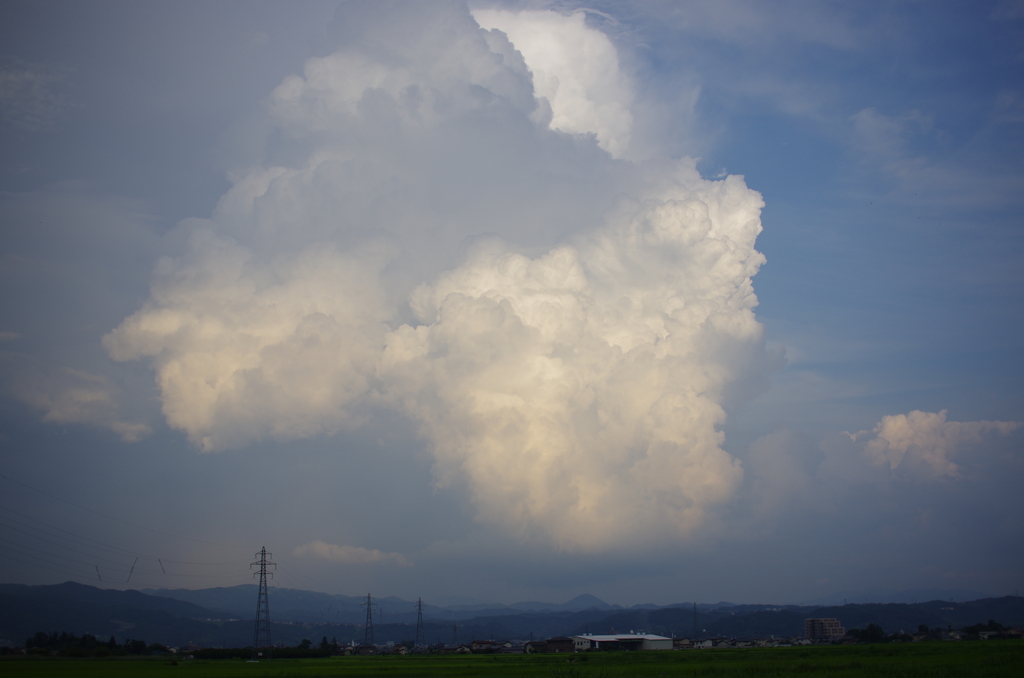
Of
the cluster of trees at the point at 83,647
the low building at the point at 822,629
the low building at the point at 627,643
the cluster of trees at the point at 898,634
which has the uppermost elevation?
the cluster of trees at the point at 83,647

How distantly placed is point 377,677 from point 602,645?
267 feet

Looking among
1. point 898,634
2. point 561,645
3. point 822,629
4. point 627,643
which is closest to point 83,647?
point 561,645

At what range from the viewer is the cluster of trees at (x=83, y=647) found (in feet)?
280

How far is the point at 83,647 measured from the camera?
94312 millimetres

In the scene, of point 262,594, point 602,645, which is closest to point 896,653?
point 602,645

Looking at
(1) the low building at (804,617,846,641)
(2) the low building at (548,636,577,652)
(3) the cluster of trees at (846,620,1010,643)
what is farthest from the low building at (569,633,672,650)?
(1) the low building at (804,617,846,641)

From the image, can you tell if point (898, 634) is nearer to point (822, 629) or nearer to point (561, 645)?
point (822, 629)

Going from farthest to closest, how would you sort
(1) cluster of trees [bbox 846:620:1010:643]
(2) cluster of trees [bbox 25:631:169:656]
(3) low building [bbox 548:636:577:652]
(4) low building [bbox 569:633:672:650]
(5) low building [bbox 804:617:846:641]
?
1. (5) low building [bbox 804:617:846:641]
2. (1) cluster of trees [bbox 846:620:1010:643]
3. (3) low building [bbox 548:636:577:652]
4. (4) low building [bbox 569:633:672:650]
5. (2) cluster of trees [bbox 25:631:169:656]

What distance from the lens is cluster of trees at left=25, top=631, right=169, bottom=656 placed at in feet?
280

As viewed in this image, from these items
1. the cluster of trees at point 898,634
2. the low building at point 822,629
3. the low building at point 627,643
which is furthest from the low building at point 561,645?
the low building at point 822,629

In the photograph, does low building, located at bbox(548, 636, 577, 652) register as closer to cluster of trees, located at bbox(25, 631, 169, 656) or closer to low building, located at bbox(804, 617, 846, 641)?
cluster of trees, located at bbox(25, 631, 169, 656)

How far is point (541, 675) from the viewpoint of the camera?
1972 inches

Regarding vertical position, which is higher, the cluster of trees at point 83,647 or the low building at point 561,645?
the cluster of trees at point 83,647

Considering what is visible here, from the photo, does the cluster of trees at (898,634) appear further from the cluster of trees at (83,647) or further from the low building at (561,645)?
the cluster of trees at (83,647)
